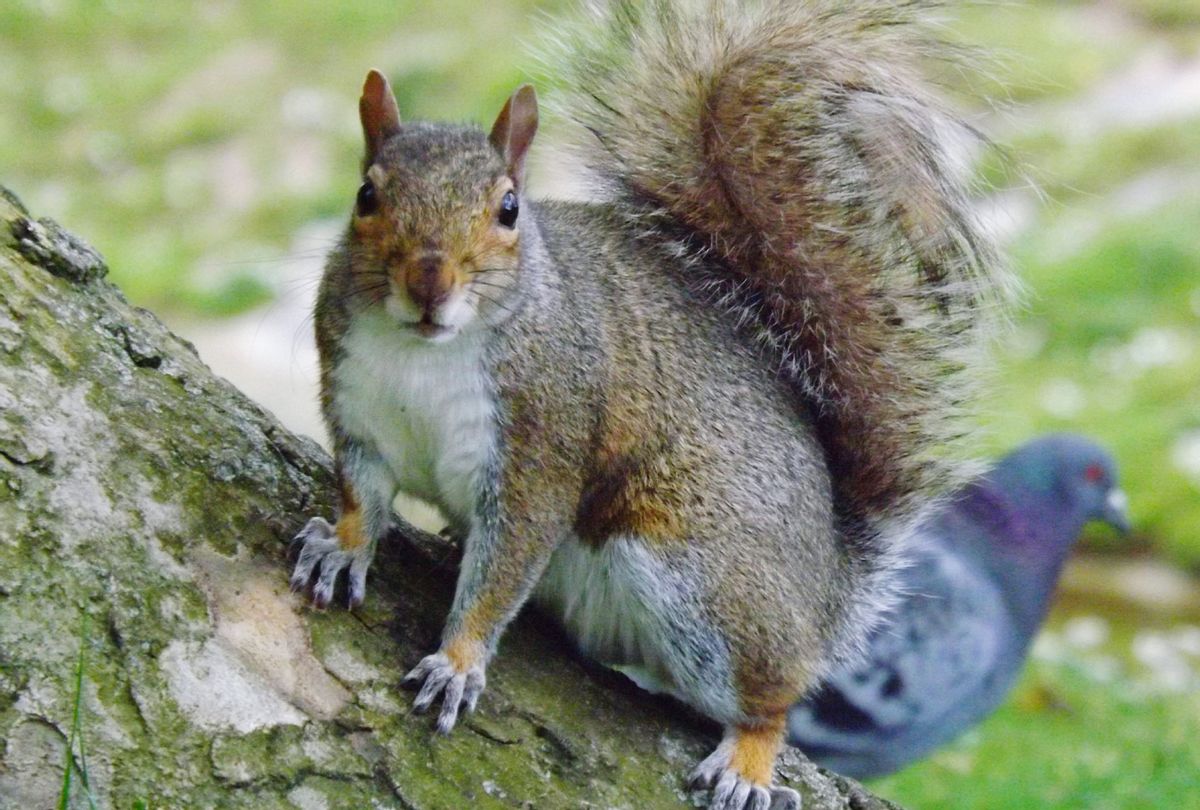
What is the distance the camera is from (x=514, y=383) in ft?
5.10

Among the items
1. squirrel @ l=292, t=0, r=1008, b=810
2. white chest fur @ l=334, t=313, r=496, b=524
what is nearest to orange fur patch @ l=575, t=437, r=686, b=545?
squirrel @ l=292, t=0, r=1008, b=810

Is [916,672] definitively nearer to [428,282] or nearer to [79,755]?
[428,282]

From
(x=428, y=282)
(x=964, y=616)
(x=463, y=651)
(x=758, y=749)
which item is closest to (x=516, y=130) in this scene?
(x=428, y=282)

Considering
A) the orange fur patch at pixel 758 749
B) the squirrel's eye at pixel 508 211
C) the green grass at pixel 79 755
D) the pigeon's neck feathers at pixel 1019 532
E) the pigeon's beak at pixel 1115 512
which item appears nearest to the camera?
the green grass at pixel 79 755

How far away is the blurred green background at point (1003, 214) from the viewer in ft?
11.5

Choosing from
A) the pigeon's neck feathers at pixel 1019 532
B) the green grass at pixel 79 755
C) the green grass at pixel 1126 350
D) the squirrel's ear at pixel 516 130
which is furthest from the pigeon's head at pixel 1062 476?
the green grass at pixel 79 755

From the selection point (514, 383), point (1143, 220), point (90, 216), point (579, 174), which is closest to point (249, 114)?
point (90, 216)

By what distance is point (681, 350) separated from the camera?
5.64ft

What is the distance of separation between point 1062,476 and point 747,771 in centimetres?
189

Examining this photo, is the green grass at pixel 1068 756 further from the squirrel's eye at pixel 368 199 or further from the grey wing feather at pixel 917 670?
the squirrel's eye at pixel 368 199

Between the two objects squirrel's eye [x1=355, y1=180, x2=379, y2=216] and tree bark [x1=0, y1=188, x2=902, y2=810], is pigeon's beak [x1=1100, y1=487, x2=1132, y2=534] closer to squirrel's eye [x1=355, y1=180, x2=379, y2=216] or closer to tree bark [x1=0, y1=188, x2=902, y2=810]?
tree bark [x1=0, y1=188, x2=902, y2=810]

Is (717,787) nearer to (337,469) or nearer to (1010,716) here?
(337,469)

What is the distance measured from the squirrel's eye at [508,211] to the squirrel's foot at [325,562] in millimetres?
347

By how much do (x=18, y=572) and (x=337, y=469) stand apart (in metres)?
0.37
